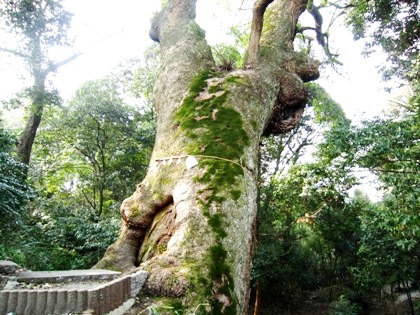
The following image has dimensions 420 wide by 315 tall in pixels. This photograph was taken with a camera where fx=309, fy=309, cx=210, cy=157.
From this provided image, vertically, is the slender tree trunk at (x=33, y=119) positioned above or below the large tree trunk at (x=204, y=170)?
above

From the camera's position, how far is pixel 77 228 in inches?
303

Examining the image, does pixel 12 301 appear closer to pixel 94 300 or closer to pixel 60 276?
pixel 94 300

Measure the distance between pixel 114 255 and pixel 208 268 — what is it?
1646 mm

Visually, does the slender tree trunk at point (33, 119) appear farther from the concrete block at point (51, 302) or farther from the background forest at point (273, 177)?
the concrete block at point (51, 302)

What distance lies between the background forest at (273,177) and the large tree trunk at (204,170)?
2.88ft

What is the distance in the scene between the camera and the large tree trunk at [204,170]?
2.93m

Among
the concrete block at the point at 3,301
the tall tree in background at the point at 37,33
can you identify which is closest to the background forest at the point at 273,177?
the tall tree in background at the point at 37,33

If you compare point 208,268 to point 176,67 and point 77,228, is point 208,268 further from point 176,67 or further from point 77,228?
point 77,228

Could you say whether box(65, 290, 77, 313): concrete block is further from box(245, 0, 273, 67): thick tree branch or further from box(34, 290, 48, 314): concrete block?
box(245, 0, 273, 67): thick tree branch

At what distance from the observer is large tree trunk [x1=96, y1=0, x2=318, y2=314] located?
9.61 ft

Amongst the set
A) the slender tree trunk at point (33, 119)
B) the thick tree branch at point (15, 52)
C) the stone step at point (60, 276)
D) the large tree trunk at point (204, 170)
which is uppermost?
the thick tree branch at point (15, 52)

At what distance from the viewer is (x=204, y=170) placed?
3.83 m

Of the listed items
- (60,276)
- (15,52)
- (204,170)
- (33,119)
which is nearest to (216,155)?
(204,170)

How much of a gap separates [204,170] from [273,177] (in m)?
5.99
